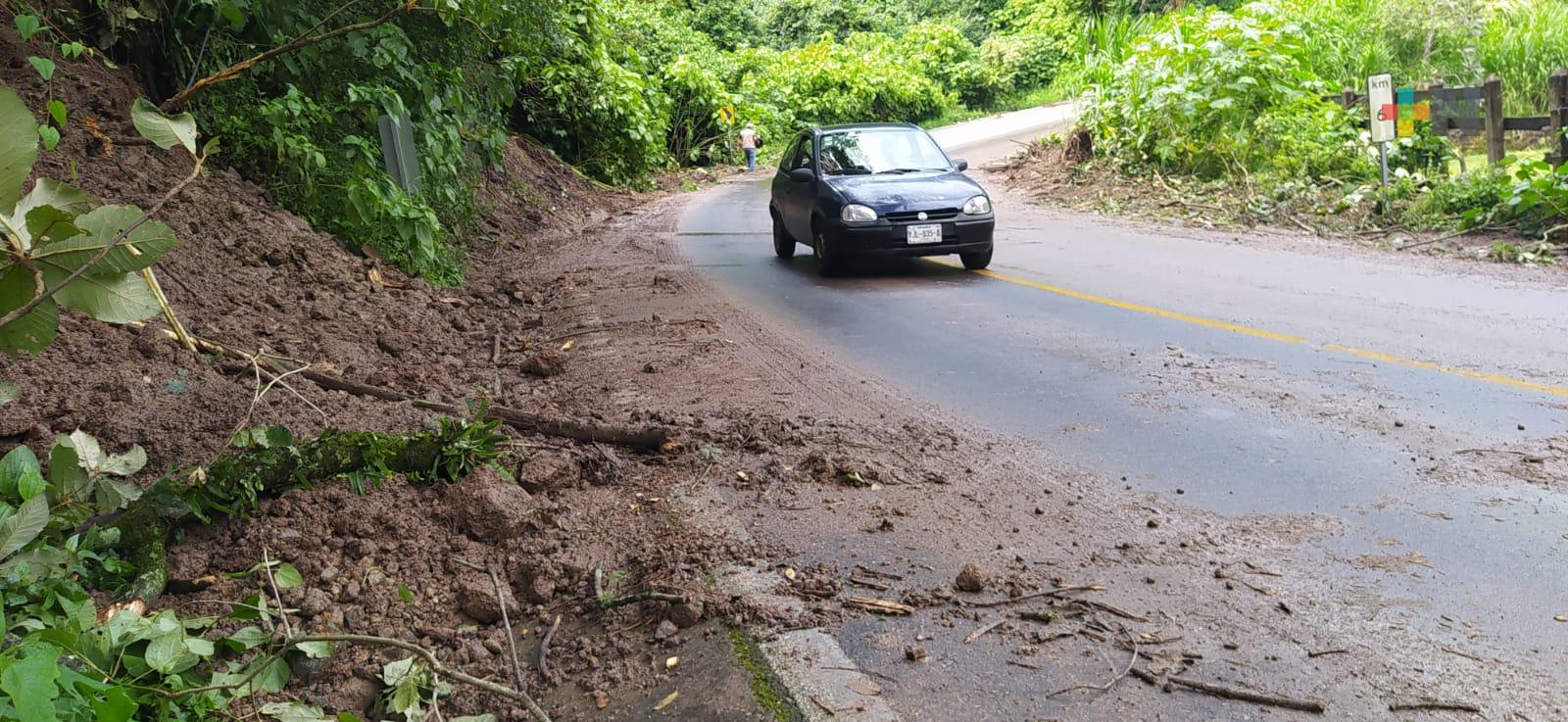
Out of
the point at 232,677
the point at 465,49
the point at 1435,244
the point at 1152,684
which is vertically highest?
the point at 465,49

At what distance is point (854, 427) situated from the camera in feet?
20.3

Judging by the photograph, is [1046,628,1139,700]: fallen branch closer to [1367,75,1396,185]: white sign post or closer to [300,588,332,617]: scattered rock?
[300,588,332,617]: scattered rock

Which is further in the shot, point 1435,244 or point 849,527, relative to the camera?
point 1435,244

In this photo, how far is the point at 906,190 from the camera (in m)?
12.1

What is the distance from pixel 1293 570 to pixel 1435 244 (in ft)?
35.5

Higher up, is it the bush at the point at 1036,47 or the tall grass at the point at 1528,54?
the bush at the point at 1036,47

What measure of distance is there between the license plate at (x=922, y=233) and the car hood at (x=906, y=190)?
0.72ft

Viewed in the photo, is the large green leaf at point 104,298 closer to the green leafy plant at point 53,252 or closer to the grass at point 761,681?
the green leafy plant at point 53,252

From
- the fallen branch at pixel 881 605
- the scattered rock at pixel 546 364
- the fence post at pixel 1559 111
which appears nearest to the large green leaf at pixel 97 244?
the fallen branch at pixel 881 605

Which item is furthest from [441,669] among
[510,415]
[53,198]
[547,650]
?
[510,415]

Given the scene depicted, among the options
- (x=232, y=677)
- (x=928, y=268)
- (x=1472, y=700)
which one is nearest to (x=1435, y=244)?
(x=928, y=268)

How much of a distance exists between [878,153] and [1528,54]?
1467cm

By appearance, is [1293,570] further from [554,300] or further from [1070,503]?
[554,300]

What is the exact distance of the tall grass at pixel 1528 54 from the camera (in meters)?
20.2
